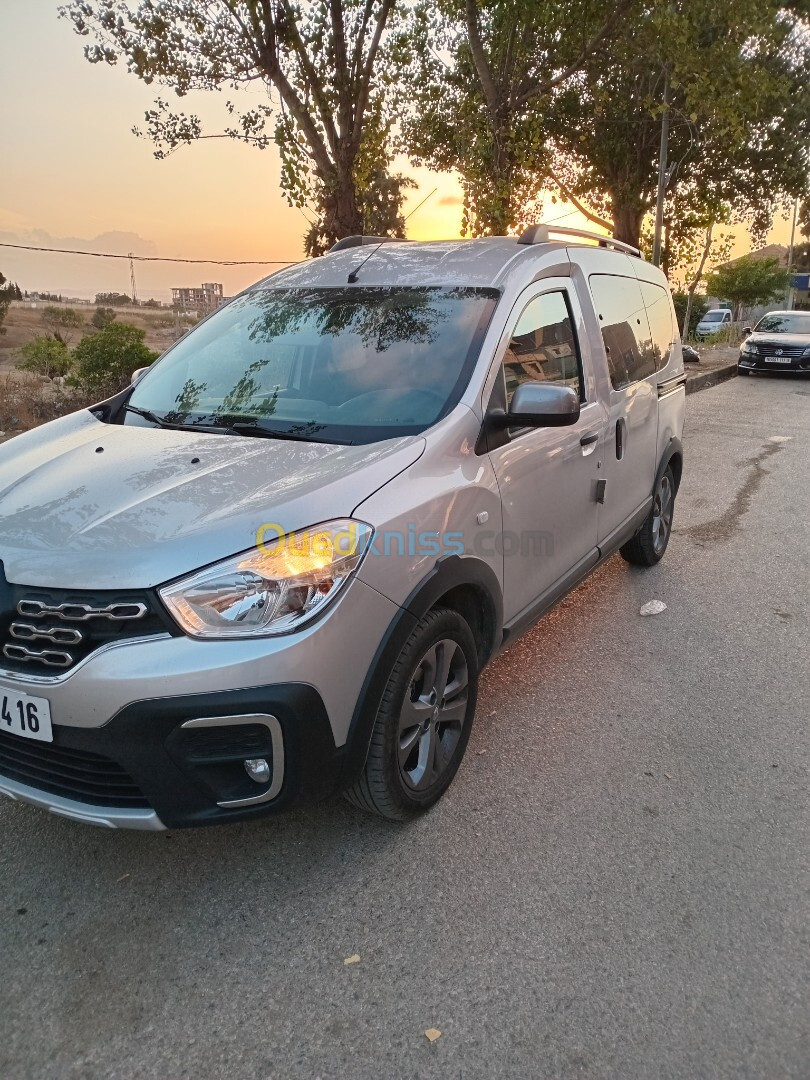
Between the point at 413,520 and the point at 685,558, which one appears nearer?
the point at 413,520

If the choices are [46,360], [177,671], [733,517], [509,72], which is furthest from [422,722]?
[509,72]

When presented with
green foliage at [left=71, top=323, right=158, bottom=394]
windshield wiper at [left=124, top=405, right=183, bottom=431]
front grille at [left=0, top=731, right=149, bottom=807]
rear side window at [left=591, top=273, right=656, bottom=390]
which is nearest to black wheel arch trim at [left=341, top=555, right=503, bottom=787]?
front grille at [left=0, top=731, right=149, bottom=807]

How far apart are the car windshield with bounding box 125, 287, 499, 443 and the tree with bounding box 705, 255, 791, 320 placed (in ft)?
154

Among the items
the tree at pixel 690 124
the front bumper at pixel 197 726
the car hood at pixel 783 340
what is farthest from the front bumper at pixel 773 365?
the front bumper at pixel 197 726

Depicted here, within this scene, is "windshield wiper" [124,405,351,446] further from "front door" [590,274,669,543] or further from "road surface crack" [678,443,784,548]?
"road surface crack" [678,443,784,548]

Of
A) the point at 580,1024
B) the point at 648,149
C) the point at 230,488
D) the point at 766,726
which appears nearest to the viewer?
the point at 580,1024

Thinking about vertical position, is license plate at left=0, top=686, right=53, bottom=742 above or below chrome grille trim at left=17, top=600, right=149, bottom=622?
below

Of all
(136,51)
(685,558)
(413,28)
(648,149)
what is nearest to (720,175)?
(648,149)

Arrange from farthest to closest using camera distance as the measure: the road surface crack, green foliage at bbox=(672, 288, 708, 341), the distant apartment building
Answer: green foliage at bbox=(672, 288, 708, 341) < the distant apartment building < the road surface crack

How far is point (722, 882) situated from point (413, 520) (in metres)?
1.46

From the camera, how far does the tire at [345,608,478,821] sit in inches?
96.3

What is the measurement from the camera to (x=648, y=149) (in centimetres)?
2344

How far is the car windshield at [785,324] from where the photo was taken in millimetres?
19266

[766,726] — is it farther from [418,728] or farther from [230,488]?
[230,488]
